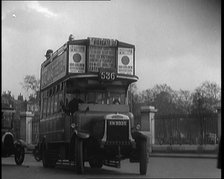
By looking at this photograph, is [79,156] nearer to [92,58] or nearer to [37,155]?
[37,155]

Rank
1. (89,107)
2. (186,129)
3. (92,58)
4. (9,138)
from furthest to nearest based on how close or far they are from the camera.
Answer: (89,107), (186,129), (92,58), (9,138)

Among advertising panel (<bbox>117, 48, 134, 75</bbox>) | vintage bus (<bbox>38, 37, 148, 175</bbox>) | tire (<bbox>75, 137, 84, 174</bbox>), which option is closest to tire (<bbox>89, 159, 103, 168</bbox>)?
vintage bus (<bbox>38, 37, 148, 175</bbox>)

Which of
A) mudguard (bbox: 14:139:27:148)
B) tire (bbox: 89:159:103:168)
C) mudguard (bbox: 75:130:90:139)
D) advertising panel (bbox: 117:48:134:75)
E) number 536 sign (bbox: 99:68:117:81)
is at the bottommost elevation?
tire (bbox: 89:159:103:168)

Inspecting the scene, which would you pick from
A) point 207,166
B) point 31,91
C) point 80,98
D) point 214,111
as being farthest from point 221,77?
point 31,91

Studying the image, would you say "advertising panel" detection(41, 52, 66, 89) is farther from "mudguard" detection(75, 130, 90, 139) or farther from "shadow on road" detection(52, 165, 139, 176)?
"shadow on road" detection(52, 165, 139, 176)

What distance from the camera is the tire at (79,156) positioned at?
22.0 ft

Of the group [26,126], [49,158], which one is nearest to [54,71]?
[26,126]

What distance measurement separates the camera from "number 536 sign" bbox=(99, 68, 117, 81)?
6011mm

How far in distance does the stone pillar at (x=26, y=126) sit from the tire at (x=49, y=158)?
24.4 inches

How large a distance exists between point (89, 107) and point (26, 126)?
1.20 metres

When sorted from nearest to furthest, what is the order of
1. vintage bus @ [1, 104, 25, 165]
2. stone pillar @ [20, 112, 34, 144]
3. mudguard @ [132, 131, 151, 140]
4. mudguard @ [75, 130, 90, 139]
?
1. vintage bus @ [1, 104, 25, 165]
2. stone pillar @ [20, 112, 34, 144]
3. mudguard @ [132, 131, 151, 140]
4. mudguard @ [75, 130, 90, 139]

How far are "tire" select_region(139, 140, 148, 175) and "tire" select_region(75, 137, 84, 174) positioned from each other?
0.77 meters

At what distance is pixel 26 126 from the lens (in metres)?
5.88

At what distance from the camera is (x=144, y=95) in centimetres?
616
